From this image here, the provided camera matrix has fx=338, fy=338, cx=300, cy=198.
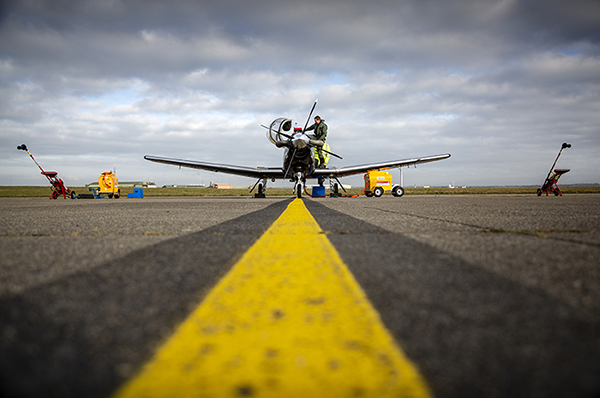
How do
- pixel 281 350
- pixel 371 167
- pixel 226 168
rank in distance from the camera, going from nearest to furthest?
pixel 281 350, pixel 226 168, pixel 371 167

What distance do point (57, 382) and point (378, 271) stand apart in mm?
1398

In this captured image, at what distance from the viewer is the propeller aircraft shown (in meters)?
15.8

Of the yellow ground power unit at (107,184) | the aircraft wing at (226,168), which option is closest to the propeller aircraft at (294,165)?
the aircraft wing at (226,168)

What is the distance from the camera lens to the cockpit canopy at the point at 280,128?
1614 centimetres

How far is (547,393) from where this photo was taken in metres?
0.73

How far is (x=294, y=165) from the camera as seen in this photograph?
1661cm

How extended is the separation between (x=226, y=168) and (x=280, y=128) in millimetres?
5735

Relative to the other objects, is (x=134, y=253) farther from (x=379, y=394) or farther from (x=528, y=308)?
(x=528, y=308)

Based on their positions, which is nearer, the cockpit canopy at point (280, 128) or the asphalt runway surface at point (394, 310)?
the asphalt runway surface at point (394, 310)

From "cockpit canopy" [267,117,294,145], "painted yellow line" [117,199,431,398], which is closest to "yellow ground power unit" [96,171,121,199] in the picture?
"cockpit canopy" [267,117,294,145]

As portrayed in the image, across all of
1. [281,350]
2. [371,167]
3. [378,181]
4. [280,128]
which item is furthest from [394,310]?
[371,167]

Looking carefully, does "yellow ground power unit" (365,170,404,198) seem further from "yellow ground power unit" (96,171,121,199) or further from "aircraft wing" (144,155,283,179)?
"yellow ground power unit" (96,171,121,199)

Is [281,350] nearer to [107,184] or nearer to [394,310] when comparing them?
[394,310]

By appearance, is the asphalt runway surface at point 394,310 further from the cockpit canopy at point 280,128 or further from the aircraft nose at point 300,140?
the cockpit canopy at point 280,128
